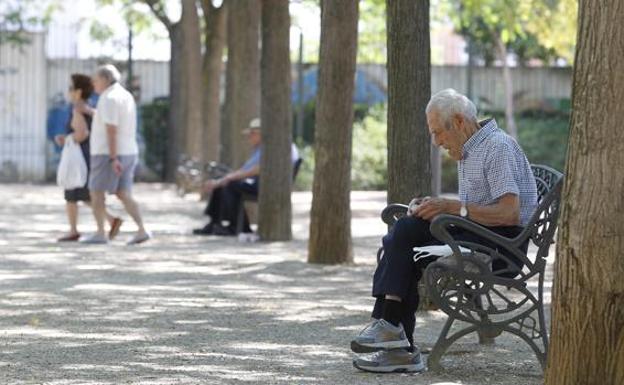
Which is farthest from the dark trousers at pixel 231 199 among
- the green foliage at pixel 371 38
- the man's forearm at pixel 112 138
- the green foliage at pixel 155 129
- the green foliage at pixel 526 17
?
the green foliage at pixel 371 38

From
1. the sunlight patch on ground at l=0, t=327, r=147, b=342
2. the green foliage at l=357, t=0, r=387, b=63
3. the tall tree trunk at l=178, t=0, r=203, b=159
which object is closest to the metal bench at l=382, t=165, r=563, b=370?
the sunlight patch on ground at l=0, t=327, r=147, b=342

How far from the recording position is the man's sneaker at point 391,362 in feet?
25.0

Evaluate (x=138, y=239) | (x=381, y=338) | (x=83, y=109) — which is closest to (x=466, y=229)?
(x=381, y=338)

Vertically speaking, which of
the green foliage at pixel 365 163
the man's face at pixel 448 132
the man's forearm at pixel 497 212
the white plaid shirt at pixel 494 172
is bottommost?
the green foliage at pixel 365 163

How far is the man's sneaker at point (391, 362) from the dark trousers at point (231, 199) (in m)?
9.74

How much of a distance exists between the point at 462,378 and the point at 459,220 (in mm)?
746

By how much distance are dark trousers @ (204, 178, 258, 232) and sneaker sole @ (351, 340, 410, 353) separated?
31.9ft

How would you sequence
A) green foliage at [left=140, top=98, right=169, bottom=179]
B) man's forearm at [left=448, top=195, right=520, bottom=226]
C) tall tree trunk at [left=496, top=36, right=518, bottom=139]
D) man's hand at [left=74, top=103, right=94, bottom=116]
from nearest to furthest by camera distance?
1. man's forearm at [left=448, top=195, right=520, bottom=226]
2. man's hand at [left=74, top=103, right=94, bottom=116]
3. green foliage at [left=140, top=98, right=169, bottom=179]
4. tall tree trunk at [left=496, top=36, right=518, bottom=139]

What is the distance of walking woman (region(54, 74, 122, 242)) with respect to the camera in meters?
16.5

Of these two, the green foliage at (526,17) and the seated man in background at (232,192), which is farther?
the green foliage at (526,17)

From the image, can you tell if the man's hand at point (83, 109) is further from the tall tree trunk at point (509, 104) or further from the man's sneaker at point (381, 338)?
the tall tree trunk at point (509, 104)

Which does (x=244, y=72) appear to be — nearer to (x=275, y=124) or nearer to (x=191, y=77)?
(x=275, y=124)

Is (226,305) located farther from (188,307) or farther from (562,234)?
(562,234)

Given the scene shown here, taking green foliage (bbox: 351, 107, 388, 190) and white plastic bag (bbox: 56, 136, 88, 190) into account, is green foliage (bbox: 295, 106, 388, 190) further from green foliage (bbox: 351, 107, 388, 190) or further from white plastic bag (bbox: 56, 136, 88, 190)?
white plastic bag (bbox: 56, 136, 88, 190)
